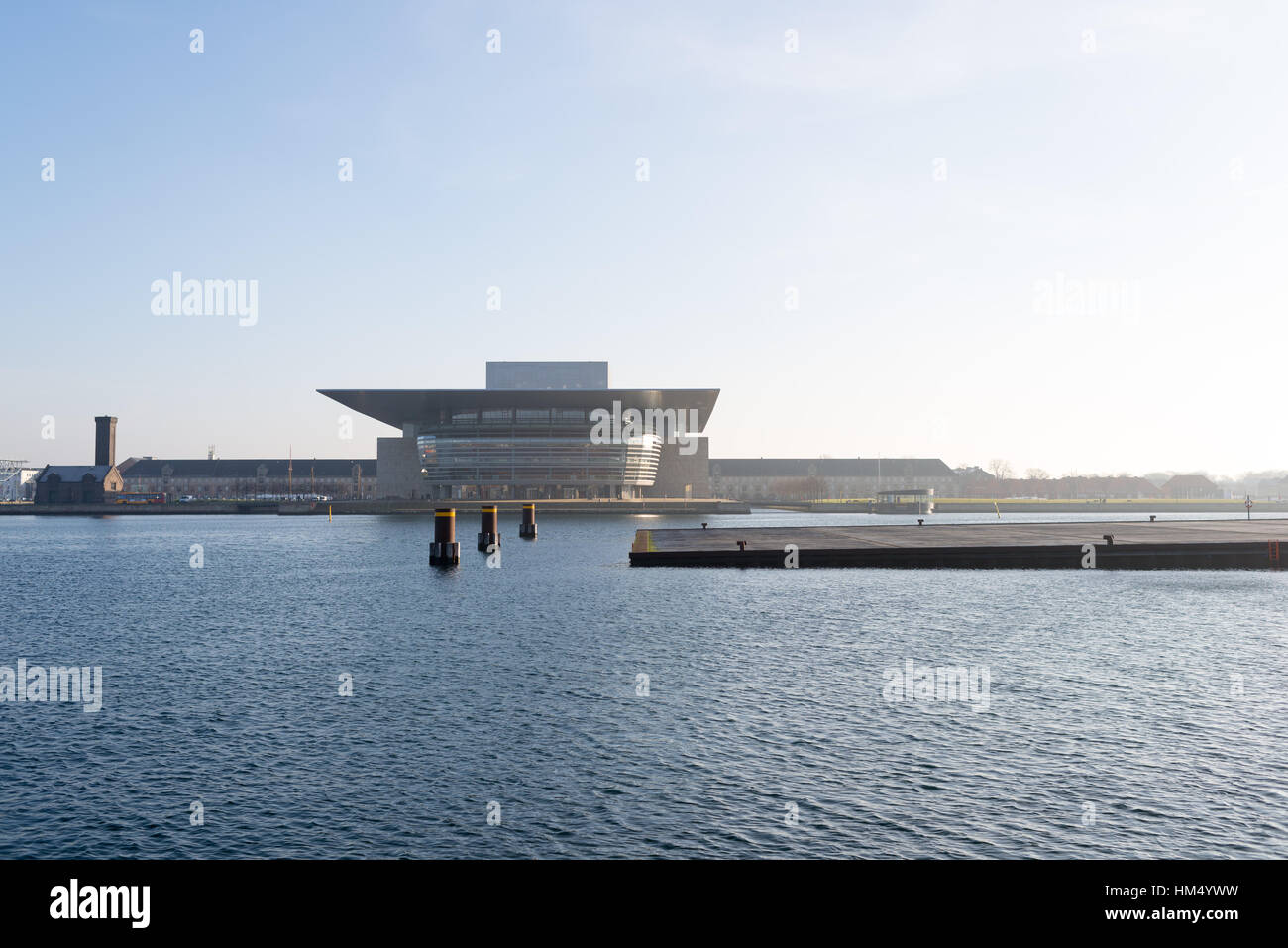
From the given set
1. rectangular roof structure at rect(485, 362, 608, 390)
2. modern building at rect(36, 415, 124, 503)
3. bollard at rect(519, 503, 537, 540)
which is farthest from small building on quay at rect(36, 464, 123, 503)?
bollard at rect(519, 503, 537, 540)

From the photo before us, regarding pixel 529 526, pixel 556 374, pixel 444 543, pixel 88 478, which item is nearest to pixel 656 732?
pixel 444 543

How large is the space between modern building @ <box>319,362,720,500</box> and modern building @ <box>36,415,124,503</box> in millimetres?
67202

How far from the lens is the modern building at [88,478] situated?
175 meters

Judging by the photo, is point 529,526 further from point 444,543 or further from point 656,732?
point 656,732

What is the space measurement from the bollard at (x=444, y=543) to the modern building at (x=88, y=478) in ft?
504

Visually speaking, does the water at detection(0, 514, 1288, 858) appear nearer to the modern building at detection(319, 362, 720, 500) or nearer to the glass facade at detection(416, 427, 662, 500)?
the modern building at detection(319, 362, 720, 500)

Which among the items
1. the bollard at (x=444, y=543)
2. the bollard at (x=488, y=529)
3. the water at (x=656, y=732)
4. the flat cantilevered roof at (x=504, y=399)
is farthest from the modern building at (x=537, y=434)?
the water at (x=656, y=732)

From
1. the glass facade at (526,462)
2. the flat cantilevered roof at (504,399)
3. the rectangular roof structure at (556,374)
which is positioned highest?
the rectangular roof structure at (556,374)

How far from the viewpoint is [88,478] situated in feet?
573

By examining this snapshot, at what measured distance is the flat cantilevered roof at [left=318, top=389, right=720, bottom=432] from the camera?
128 m

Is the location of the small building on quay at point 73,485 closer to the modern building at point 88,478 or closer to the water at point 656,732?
the modern building at point 88,478
